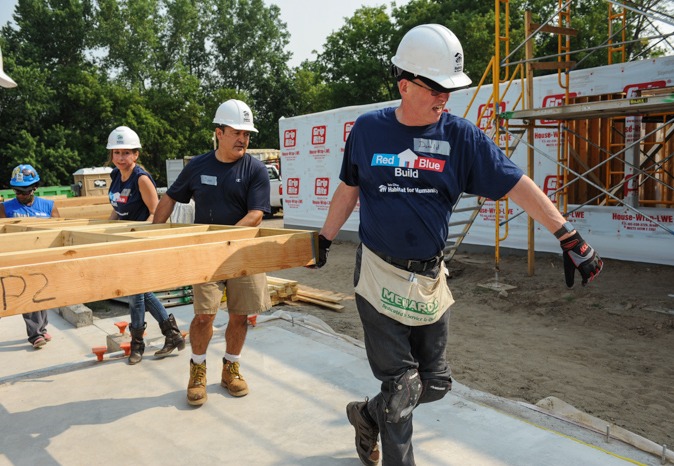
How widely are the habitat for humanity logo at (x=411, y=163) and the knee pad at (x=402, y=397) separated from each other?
3.06 feet

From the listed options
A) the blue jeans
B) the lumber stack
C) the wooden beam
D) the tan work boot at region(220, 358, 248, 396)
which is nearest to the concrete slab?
the tan work boot at region(220, 358, 248, 396)

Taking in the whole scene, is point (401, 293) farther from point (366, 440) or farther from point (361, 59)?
point (361, 59)

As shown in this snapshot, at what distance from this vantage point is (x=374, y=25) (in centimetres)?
3672

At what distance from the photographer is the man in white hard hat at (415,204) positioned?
265 cm

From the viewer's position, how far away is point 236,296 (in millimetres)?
3963

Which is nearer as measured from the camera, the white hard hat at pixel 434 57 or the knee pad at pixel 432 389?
the white hard hat at pixel 434 57

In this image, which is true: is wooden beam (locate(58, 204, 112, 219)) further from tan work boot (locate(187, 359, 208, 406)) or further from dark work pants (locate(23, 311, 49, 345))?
tan work boot (locate(187, 359, 208, 406))

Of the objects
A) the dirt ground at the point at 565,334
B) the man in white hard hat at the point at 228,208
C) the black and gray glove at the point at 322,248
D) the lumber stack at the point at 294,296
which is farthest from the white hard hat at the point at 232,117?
the lumber stack at the point at 294,296

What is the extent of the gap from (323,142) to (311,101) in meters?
30.9

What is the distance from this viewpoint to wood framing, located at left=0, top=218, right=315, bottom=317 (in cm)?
212

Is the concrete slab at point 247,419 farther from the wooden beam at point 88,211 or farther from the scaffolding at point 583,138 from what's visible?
the scaffolding at point 583,138

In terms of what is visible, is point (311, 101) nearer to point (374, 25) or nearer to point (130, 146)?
point (374, 25)

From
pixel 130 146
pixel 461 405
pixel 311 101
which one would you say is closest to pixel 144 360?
pixel 130 146

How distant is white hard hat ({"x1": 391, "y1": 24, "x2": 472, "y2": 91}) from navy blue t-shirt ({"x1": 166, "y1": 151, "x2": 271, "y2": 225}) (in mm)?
1676
